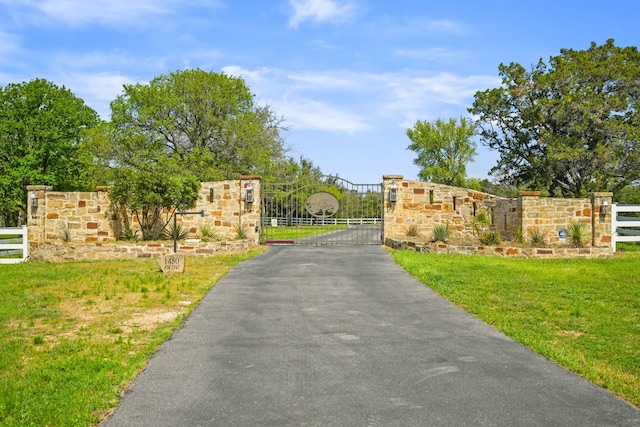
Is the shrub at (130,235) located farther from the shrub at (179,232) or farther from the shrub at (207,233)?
the shrub at (207,233)

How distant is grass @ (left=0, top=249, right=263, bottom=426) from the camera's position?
3.96 meters

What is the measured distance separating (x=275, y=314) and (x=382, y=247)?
9766 millimetres

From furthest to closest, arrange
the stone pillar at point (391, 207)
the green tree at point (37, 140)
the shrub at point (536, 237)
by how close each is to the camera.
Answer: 1. the green tree at point (37, 140)
2. the stone pillar at point (391, 207)
3. the shrub at point (536, 237)

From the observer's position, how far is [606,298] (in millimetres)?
8336

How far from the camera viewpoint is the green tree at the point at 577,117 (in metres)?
22.6

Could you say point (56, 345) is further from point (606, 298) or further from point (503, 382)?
point (606, 298)

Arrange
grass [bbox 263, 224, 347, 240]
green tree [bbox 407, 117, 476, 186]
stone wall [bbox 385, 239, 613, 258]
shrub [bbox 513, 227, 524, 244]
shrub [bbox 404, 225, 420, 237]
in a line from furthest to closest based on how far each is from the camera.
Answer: green tree [bbox 407, 117, 476, 186], grass [bbox 263, 224, 347, 240], shrub [bbox 404, 225, 420, 237], shrub [bbox 513, 227, 524, 244], stone wall [bbox 385, 239, 613, 258]

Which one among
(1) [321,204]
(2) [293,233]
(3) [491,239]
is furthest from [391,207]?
(2) [293,233]

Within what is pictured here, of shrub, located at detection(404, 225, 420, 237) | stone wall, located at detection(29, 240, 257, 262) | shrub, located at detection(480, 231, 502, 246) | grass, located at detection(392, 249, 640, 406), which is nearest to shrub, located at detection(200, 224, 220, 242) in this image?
stone wall, located at detection(29, 240, 257, 262)

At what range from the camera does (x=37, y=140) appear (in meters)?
31.6

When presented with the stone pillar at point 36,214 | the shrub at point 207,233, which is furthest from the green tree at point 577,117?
the stone pillar at point 36,214

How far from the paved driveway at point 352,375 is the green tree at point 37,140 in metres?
27.7

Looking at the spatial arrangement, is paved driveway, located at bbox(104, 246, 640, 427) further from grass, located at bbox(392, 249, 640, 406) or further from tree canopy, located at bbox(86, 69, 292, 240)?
tree canopy, located at bbox(86, 69, 292, 240)

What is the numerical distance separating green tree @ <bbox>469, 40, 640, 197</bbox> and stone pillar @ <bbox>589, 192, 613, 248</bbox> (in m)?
6.59
